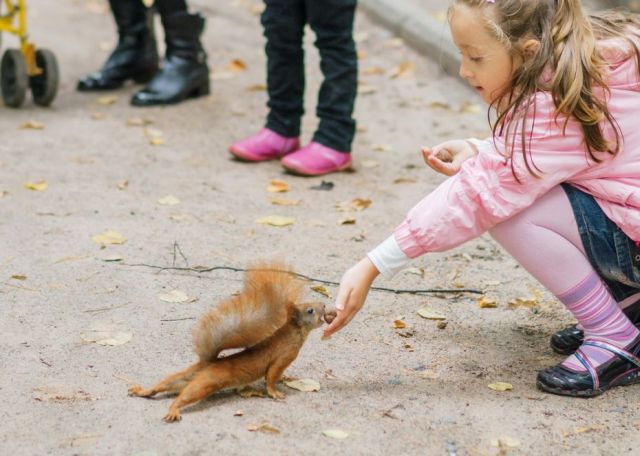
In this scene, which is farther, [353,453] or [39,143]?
[39,143]

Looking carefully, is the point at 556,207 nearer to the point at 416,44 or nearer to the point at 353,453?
the point at 353,453

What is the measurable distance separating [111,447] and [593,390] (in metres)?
1.20

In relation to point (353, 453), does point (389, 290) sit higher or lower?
lower

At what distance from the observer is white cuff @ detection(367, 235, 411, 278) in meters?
2.40

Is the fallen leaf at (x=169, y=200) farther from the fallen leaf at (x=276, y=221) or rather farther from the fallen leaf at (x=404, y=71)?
the fallen leaf at (x=404, y=71)

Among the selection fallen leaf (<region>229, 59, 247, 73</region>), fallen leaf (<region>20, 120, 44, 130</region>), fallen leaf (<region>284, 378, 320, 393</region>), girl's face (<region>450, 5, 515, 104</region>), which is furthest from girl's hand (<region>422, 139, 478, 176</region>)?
fallen leaf (<region>229, 59, 247, 73</region>)

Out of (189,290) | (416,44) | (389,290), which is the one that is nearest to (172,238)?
(189,290)

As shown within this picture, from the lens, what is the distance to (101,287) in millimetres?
3057

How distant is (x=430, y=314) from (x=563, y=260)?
2.06 feet

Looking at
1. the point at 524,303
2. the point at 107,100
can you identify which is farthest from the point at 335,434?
the point at 107,100

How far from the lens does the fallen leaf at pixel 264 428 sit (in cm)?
223

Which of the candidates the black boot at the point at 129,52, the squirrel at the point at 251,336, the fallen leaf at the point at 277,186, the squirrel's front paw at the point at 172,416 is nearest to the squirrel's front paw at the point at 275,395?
the squirrel at the point at 251,336

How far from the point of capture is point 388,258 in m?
2.40

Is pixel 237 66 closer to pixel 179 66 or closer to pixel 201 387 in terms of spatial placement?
pixel 179 66
